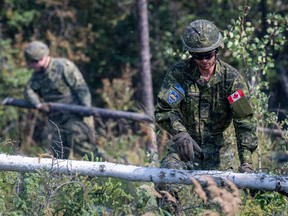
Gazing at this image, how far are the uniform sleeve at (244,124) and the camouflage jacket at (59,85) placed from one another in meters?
4.99

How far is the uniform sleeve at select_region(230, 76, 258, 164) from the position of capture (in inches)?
259

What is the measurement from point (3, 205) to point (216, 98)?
6.76 feet

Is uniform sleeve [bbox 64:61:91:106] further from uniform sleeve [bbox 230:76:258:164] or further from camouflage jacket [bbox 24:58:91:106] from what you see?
uniform sleeve [bbox 230:76:258:164]

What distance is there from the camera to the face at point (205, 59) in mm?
6539

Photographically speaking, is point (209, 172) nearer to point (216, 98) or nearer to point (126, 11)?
point (216, 98)

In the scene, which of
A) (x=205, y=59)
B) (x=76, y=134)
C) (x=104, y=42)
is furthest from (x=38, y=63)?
(x=205, y=59)

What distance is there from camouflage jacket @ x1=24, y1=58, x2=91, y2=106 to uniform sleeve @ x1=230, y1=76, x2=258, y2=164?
16.4 feet

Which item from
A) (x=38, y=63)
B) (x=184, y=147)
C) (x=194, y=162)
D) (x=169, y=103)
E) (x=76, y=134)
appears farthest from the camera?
(x=76, y=134)

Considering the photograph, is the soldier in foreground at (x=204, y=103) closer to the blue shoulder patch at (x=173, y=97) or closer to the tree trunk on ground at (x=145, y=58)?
the blue shoulder patch at (x=173, y=97)

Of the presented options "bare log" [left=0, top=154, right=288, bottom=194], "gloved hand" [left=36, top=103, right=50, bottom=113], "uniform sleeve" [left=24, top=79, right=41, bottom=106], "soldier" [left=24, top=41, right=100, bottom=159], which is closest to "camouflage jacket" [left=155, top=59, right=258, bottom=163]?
"bare log" [left=0, top=154, right=288, bottom=194]

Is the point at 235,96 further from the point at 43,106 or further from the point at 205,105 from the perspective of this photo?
the point at 43,106

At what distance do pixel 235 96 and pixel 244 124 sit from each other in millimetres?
255

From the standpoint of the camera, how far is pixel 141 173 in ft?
20.6

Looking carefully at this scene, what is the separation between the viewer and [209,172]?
622 centimetres
